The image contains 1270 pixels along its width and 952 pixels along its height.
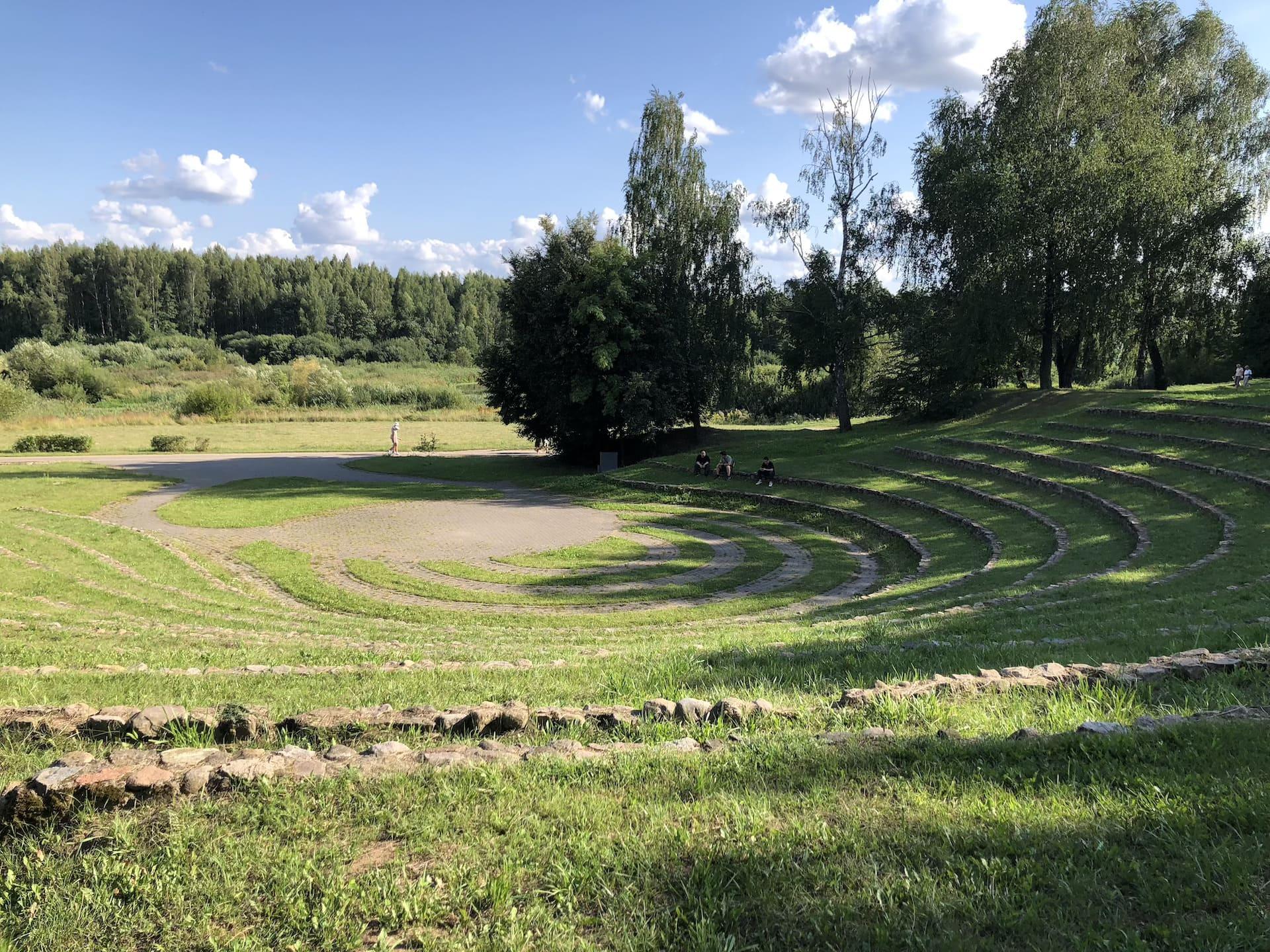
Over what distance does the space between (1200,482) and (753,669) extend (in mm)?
17135

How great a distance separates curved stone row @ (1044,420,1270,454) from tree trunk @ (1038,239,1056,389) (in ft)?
24.8

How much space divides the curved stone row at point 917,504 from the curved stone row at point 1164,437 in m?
8.00

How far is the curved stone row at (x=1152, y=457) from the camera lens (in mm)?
18253

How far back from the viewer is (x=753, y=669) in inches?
306

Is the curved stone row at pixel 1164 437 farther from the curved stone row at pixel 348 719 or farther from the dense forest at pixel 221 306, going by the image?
the dense forest at pixel 221 306

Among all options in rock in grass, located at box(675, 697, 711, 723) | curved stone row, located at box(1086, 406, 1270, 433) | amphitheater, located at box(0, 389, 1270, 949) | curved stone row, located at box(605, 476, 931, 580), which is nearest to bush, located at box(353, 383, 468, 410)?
amphitheater, located at box(0, 389, 1270, 949)

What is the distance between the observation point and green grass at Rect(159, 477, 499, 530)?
78.6ft

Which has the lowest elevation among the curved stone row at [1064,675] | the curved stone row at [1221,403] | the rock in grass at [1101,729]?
the curved stone row at [1064,675]

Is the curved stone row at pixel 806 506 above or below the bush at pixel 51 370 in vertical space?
below

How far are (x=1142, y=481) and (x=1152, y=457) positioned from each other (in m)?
2.62

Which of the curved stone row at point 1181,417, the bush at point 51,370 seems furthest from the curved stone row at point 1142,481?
the bush at point 51,370

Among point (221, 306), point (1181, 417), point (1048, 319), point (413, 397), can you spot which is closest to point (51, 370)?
point (413, 397)

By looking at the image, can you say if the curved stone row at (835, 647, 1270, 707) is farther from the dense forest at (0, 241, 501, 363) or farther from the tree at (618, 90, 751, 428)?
the dense forest at (0, 241, 501, 363)

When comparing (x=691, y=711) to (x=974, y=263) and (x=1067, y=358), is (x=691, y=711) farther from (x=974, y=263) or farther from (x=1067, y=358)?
(x=1067, y=358)
